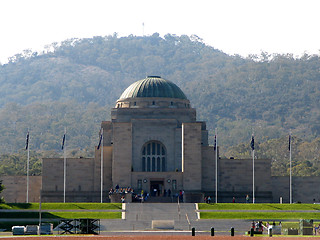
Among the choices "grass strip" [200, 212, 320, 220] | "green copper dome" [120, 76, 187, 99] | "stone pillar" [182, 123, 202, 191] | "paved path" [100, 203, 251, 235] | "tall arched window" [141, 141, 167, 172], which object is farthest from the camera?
"green copper dome" [120, 76, 187, 99]

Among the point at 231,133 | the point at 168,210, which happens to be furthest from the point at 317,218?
the point at 231,133

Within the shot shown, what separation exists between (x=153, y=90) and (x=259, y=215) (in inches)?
981

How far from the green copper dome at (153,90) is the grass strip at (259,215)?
73.7 ft

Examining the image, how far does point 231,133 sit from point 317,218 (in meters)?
133

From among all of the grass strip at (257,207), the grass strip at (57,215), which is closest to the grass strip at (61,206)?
the grass strip at (57,215)

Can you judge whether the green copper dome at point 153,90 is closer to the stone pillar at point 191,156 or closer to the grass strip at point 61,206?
the stone pillar at point 191,156

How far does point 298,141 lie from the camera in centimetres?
15112

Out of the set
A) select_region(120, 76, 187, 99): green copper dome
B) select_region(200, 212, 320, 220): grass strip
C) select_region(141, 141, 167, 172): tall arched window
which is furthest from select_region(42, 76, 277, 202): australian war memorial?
select_region(200, 212, 320, 220): grass strip

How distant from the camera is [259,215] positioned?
64750 millimetres

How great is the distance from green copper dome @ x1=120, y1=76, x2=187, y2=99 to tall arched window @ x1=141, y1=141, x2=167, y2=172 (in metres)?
5.96

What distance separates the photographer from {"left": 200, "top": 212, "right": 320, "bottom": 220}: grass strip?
210 ft

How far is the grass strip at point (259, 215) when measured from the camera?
64.1m

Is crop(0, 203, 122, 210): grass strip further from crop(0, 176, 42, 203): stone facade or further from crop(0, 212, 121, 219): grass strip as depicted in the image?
crop(0, 176, 42, 203): stone facade

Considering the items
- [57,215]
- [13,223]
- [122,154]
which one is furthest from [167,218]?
[122,154]
